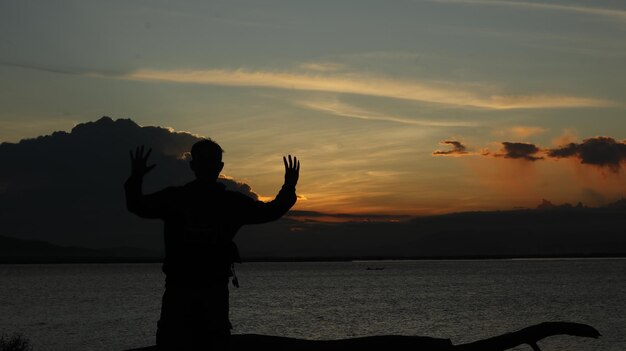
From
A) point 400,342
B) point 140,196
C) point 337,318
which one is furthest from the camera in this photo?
point 337,318

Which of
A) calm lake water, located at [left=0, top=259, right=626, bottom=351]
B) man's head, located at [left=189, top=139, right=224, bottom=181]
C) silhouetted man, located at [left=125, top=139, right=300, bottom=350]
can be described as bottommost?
calm lake water, located at [left=0, top=259, right=626, bottom=351]

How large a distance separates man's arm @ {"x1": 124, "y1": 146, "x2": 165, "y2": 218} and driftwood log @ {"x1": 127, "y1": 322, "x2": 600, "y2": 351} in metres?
4.03

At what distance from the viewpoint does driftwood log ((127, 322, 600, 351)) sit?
38.3ft

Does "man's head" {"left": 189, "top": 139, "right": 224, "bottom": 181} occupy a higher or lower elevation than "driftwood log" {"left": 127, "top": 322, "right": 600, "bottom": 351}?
higher

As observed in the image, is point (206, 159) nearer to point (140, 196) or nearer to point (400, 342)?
point (140, 196)

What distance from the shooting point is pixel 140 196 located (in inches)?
309

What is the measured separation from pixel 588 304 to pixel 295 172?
126262mm

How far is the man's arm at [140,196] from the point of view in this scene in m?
7.84

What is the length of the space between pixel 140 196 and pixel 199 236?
2.16 feet

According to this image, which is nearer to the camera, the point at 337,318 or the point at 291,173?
the point at 291,173

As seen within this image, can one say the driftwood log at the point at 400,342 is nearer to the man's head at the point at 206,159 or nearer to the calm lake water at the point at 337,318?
the man's head at the point at 206,159

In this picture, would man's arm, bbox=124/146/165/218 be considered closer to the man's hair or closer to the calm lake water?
the man's hair

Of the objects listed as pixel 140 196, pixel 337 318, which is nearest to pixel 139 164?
pixel 140 196

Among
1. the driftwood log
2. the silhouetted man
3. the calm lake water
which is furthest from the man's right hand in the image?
the calm lake water
